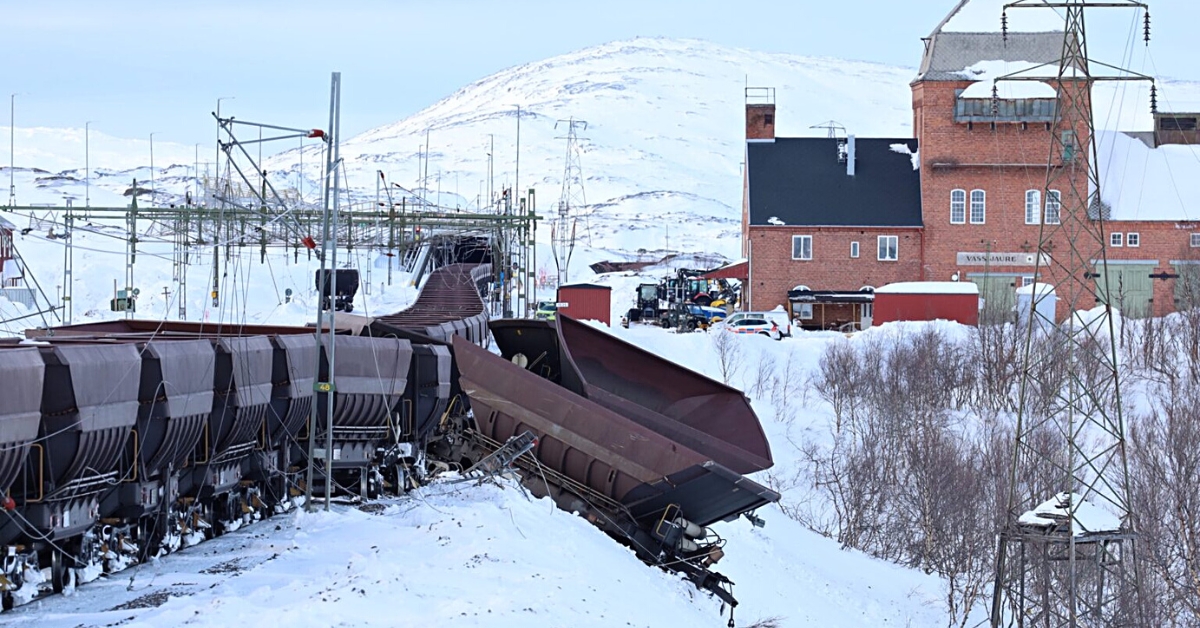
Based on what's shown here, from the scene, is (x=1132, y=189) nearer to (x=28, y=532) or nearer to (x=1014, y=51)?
(x=1014, y=51)

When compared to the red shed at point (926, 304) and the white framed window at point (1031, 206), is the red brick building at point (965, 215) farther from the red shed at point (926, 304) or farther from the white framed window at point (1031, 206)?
the red shed at point (926, 304)

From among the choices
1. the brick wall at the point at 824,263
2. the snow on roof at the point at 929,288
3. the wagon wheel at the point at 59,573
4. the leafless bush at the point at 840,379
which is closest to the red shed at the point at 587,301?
the brick wall at the point at 824,263

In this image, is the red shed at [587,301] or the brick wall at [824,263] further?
the brick wall at [824,263]

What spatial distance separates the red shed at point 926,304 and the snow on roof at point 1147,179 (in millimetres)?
14284

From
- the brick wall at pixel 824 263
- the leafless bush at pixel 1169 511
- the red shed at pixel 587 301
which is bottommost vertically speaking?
the leafless bush at pixel 1169 511

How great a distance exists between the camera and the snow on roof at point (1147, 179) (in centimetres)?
8031

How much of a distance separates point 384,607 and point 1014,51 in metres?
72.5

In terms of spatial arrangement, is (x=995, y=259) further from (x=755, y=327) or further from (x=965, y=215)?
(x=755, y=327)

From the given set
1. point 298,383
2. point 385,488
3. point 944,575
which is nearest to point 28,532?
point 298,383

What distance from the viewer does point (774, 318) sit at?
7125 centimetres

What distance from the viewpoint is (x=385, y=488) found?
2244cm

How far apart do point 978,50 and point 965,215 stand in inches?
362

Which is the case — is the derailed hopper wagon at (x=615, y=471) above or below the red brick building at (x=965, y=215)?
below

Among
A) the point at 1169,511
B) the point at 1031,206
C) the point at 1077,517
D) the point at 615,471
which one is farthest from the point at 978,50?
the point at 615,471
